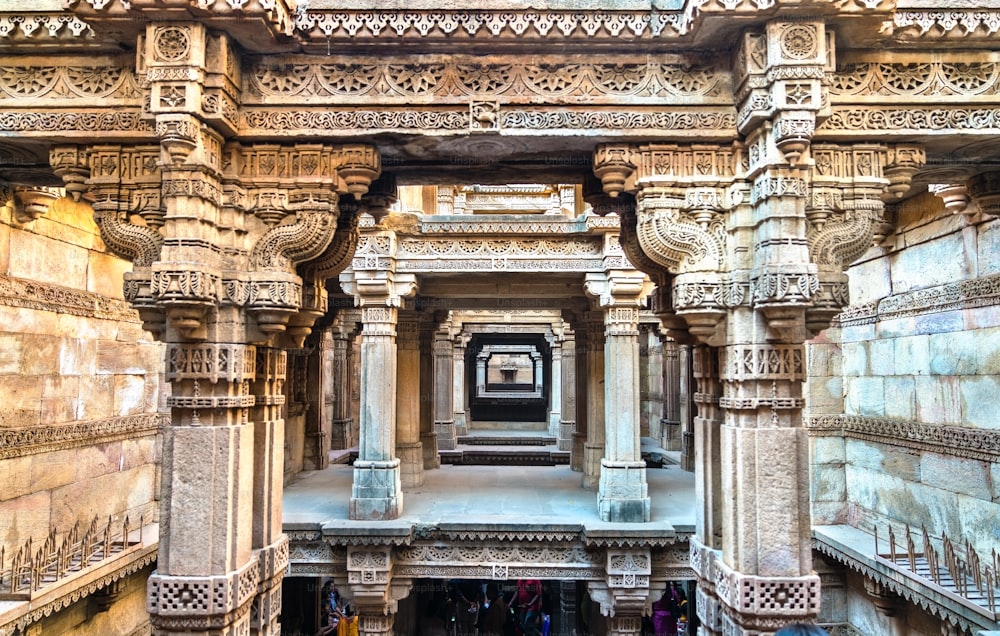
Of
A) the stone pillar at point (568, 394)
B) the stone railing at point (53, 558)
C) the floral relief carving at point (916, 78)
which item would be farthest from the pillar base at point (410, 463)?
the floral relief carving at point (916, 78)

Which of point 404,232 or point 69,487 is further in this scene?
point 404,232

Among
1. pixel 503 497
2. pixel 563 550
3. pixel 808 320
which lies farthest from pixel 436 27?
pixel 503 497

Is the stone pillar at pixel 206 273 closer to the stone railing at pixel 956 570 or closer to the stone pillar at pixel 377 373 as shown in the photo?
the stone pillar at pixel 377 373

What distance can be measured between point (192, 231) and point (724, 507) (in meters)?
3.64

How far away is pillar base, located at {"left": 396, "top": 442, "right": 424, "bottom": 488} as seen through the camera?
11.6 m

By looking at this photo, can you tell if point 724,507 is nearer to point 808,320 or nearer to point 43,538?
point 808,320

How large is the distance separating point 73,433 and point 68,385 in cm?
48

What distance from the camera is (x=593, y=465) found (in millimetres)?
11555

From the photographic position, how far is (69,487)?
6.37 meters

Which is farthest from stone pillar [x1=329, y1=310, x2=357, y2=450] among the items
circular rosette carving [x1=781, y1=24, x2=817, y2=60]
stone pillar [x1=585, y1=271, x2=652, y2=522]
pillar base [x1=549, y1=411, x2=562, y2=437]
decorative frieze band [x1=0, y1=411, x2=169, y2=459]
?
circular rosette carving [x1=781, y1=24, x2=817, y2=60]

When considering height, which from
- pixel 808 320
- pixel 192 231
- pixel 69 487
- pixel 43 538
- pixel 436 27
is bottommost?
pixel 43 538

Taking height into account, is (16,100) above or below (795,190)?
above

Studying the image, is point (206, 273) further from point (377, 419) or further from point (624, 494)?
point (624, 494)

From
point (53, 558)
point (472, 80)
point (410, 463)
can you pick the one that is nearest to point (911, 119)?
point (472, 80)
